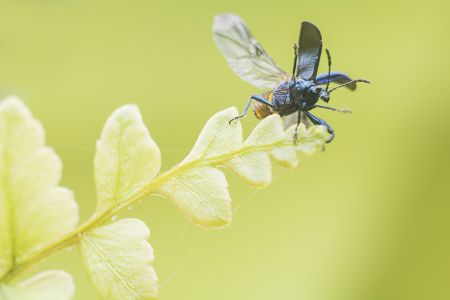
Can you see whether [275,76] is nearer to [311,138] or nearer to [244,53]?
[244,53]

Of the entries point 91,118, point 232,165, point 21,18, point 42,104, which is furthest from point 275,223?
point 232,165

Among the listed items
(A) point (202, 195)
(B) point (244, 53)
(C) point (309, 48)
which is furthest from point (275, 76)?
(A) point (202, 195)

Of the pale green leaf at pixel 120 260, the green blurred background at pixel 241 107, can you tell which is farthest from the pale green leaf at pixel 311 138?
the green blurred background at pixel 241 107

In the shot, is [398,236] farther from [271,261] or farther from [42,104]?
[42,104]

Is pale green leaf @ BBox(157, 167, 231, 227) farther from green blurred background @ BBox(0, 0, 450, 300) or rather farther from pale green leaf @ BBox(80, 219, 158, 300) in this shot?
green blurred background @ BBox(0, 0, 450, 300)

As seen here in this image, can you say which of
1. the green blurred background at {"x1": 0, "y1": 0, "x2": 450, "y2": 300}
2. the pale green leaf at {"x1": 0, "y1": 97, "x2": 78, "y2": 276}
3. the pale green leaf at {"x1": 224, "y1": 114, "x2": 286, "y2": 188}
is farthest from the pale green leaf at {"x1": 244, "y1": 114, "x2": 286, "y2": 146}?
the green blurred background at {"x1": 0, "y1": 0, "x2": 450, "y2": 300}

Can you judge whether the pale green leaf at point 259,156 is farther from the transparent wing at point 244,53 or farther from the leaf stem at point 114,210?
the transparent wing at point 244,53
